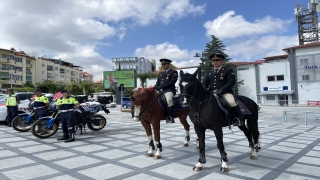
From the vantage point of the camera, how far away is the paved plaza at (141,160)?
14.1 feet

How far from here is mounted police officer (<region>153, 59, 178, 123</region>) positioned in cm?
594

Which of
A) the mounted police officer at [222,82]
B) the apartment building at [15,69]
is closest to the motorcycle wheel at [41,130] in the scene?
the mounted police officer at [222,82]

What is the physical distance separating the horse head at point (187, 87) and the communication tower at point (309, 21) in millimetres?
52713

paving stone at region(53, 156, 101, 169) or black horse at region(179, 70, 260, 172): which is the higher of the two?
black horse at region(179, 70, 260, 172)

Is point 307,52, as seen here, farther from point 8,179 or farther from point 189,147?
point 8,179

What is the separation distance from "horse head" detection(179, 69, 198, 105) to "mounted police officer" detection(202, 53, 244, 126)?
0.60 m

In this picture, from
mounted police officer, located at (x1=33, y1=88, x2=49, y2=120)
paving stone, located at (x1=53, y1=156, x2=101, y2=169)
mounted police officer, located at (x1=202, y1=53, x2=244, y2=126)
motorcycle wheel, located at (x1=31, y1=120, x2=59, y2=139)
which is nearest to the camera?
mounted police officer, located at (x1=202, y1=53, x2=244, y2=126)

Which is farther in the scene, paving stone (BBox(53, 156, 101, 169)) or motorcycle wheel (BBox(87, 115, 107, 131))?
motorcycle wheel (BBox(87, 115, 107, 131))

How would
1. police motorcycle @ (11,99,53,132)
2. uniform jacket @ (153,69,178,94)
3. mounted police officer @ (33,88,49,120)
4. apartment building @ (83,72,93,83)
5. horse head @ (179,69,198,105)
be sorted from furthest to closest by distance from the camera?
apartment building @ (83,72,93,83) < police motorcycle @ (11,99,53,132) < mounted police officer @ (33,88,49,120) < uniform jacket @ (153,69,178,94) < horse head @ (179,69,198,105)

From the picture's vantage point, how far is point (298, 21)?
1913 inches

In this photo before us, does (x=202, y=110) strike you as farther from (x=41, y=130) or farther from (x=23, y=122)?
(x=23, y=122)

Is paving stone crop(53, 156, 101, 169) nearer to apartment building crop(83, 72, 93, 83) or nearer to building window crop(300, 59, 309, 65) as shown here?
building window crop(300, 59, 309, 65)

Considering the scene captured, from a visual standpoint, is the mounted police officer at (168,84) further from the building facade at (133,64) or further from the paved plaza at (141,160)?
the building facade at (133,64)

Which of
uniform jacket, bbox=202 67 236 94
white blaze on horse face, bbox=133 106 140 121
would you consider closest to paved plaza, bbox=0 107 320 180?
white blaze on horse face, bbox=133 106 140 121
